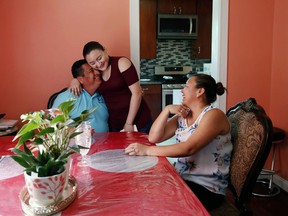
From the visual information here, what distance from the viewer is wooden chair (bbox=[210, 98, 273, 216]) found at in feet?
4.12

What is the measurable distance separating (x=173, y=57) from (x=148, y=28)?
897 millimetres

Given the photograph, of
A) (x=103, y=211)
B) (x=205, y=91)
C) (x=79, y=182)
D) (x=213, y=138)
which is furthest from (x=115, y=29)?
(x=103, y=211)

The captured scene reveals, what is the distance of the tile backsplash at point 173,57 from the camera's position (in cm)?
535

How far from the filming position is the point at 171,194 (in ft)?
3.11

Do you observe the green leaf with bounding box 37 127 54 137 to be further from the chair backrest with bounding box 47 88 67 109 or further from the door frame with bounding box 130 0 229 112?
the door frame with bounding box 130 0 229 112

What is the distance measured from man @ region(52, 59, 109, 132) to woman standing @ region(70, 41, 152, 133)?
0.04m

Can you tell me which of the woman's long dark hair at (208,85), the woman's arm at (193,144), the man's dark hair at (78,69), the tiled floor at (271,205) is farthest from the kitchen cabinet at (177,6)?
the woman's arm at (193,144)

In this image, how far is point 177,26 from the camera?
4938mm

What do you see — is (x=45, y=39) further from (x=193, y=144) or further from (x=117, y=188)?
(x=117, y=188)

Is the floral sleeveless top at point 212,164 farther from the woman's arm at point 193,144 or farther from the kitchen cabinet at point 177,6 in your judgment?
the kitchen cabinet at point 177,6

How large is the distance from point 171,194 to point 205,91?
2.55 feet

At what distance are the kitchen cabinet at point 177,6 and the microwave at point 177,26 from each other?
15 centimetres

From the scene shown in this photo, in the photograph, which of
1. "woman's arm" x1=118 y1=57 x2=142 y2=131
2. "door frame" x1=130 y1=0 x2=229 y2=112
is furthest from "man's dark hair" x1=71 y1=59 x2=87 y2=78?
"door frame" x1=130 y1=0 x2=229 y2=112

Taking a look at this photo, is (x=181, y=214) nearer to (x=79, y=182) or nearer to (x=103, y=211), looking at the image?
(x=103, y=211)
